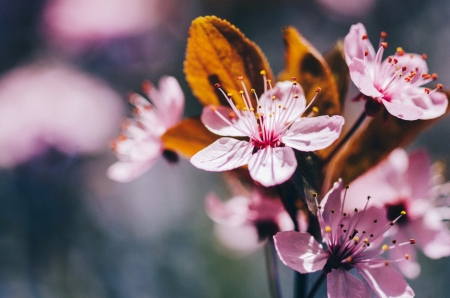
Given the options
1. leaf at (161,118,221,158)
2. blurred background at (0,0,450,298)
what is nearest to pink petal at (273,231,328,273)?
leaf at (161,118,221,158)

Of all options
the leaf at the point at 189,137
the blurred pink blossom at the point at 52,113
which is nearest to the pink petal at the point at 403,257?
the leaf at the point at 189,137

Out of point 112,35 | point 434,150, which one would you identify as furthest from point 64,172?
point 434,150

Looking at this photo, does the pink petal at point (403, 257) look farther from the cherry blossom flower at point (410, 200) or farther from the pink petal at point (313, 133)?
the pink petal at point (313, 133)

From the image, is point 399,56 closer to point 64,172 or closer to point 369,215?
point 369,215

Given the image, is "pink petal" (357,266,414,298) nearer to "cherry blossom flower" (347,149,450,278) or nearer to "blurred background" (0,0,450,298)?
"cherry blossom flower" (347,149,450,278)

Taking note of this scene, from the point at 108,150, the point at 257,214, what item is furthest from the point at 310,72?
the point at 108,150

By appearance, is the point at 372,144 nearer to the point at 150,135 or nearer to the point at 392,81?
the point at 392,81
